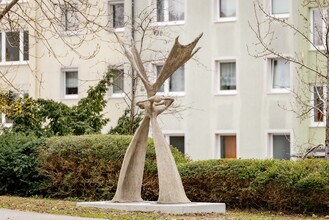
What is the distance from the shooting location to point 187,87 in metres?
51.8

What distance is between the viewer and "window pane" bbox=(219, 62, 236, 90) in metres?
51.3

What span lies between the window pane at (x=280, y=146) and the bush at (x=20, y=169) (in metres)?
18.8

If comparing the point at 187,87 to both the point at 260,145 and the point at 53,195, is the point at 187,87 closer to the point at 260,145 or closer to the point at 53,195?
the point at 260,145

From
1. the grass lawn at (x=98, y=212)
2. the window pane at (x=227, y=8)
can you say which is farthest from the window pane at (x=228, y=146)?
the grass lawn at (x=98, y=212)

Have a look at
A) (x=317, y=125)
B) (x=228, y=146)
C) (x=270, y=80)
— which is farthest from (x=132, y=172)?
(x=228, y=146)

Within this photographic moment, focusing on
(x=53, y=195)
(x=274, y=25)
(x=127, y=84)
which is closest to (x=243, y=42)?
(x=274, y=25)

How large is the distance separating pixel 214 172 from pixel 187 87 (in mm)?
23122

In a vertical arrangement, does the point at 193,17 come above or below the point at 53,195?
above

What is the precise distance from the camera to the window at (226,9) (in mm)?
51531

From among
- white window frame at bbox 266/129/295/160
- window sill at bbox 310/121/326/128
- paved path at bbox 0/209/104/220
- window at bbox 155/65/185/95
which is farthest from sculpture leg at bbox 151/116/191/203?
window at bbox 155/65/185/95

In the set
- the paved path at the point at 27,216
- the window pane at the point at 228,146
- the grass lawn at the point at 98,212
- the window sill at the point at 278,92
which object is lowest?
the grass lawn at the point at 98,212

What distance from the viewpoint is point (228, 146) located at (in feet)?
168

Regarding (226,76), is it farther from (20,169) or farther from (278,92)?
(20,169)

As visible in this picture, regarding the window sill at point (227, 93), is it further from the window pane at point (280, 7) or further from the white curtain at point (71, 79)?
the white curtain at point (71, 79)
